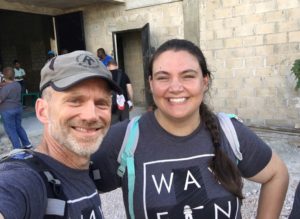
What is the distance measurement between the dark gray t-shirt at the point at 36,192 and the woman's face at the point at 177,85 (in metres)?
0.54

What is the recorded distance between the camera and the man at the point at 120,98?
17.3 ft

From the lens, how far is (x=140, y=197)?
1516 mm

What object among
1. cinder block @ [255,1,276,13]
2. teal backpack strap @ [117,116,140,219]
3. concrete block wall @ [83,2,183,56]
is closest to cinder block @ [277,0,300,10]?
cinder block @ [255,1,276,13]

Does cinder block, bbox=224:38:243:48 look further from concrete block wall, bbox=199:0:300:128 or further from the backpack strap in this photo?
the backpack strap

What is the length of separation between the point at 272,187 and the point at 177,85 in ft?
2.47

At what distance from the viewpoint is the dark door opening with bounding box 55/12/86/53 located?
30.3ft

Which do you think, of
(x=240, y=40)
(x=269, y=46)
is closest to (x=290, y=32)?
(x=269, y=46)

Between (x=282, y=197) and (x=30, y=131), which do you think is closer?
(x=282, y=197)

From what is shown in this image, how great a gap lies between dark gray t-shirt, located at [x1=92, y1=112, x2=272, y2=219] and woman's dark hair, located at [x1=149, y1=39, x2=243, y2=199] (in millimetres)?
25

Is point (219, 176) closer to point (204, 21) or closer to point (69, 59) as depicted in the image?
point (69, 59)

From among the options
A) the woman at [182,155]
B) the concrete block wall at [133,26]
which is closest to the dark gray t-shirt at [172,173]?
the woman at [182,155]

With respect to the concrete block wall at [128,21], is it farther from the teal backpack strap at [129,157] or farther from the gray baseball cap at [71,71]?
the gray baseball cap at [71,71]

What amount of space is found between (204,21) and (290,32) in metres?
1.75

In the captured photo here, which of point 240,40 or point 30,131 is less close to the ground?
point 240,40
